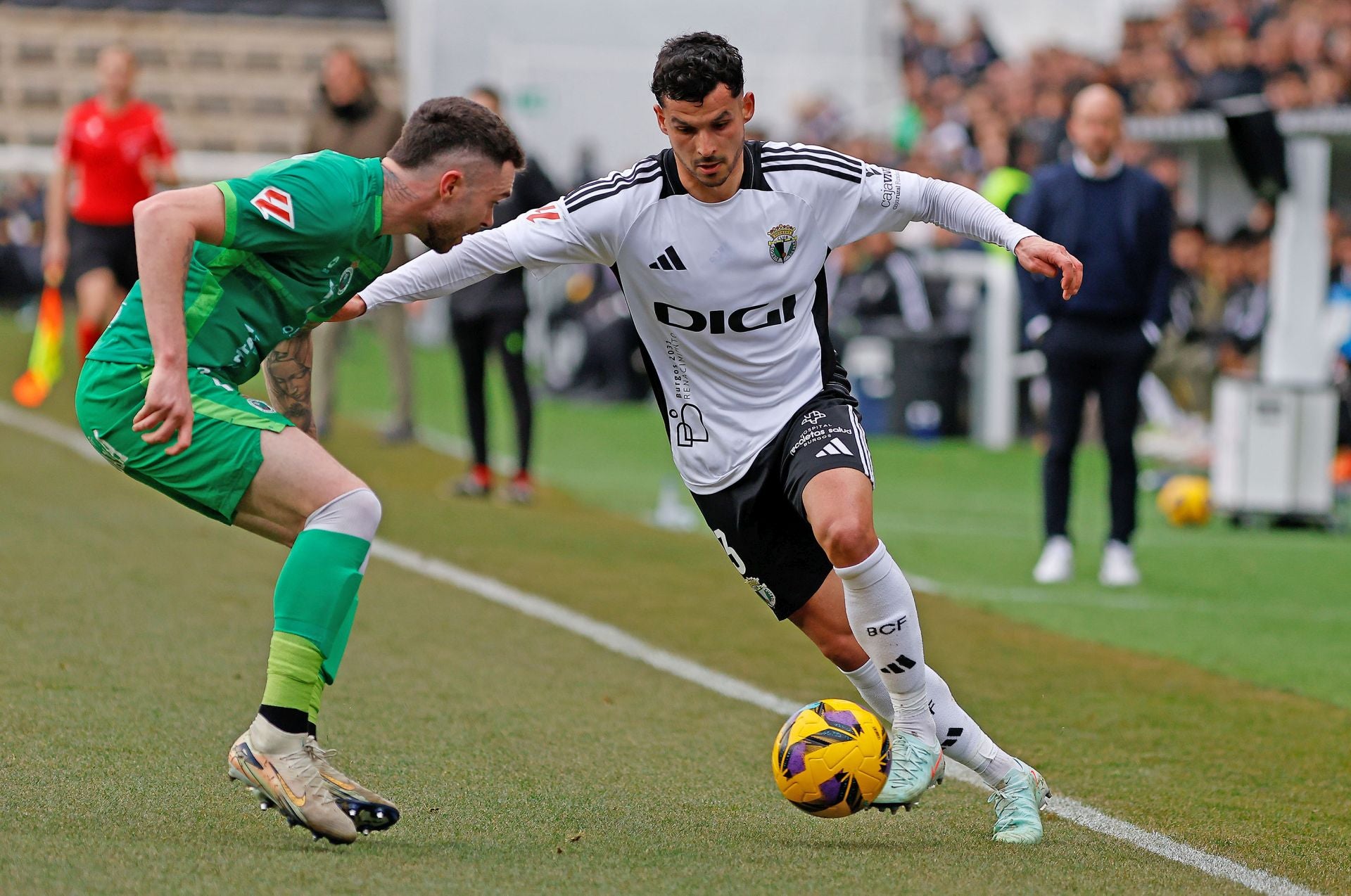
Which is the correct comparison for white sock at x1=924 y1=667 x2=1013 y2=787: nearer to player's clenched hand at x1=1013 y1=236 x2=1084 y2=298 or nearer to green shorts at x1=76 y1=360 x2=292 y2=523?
player's clenched hand at x1=1013 y1=236 x2=1084 y2=298

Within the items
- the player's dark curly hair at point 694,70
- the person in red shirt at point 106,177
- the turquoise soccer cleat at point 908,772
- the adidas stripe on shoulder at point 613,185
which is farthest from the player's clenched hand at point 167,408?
the person in red shirt at point 106,177

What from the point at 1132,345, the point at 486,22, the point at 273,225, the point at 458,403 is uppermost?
the point at 486,22

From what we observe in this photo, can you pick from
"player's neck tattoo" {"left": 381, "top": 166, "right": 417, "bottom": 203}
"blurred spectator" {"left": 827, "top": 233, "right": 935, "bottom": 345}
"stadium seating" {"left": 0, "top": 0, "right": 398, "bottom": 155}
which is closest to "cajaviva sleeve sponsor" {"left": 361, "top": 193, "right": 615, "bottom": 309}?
"player's neck tattoo" {"left": 381, "top": 166, "right": 417, "bottom": 203}

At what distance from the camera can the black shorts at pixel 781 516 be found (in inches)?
197

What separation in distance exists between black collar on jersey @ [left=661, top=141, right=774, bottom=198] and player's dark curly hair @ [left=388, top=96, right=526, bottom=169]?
60cm

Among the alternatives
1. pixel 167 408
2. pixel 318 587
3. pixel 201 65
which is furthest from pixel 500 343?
pixel 201 65

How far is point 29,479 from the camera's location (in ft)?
36.3

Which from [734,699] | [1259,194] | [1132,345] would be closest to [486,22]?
[1259,194]

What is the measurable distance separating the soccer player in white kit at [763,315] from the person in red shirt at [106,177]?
7.89 m

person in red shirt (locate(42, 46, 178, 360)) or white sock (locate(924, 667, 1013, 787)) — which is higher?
person in red shirt (locate(42, 46, 178, 360))

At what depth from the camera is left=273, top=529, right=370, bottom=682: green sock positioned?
437 cm

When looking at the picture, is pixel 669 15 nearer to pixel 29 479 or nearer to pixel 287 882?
pixel 29 479

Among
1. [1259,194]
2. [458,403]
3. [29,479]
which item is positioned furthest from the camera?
[458,403]

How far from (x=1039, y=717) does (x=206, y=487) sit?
129 inches
